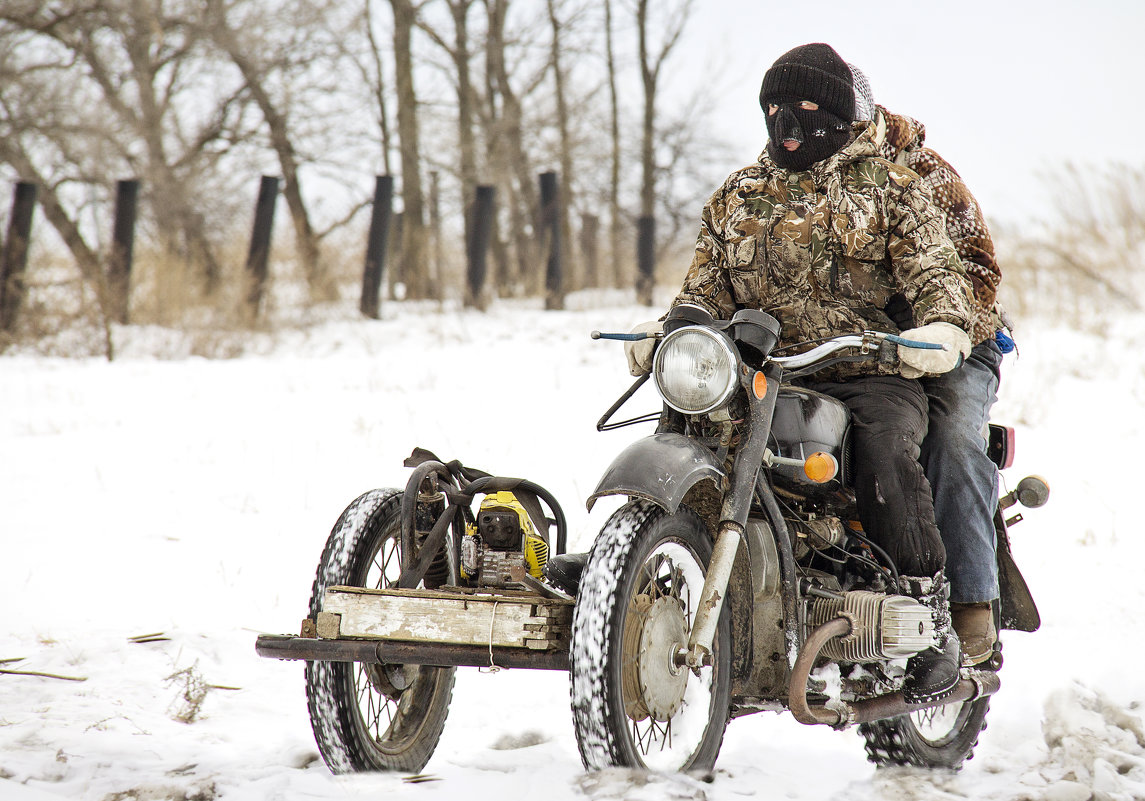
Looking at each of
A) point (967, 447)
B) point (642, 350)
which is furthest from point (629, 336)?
point (967, 447)

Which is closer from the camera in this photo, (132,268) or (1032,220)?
(132,268)

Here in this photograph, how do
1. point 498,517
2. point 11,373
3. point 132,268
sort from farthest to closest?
point 132,268, point 11,373, point 498,517

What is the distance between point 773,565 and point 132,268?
959 centimetres

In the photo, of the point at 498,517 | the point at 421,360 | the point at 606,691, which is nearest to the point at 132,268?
the point at 421,360

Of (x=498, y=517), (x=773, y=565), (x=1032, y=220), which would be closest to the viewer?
(x=773, y=565)

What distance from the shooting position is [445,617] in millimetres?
2457

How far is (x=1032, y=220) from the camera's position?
37.3 feet

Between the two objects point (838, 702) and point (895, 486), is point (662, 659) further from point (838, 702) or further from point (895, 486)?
point (895, 486)

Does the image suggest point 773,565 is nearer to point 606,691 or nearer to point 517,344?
point 606,691

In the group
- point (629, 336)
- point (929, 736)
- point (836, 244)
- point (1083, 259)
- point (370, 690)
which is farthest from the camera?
point (1083, 259)

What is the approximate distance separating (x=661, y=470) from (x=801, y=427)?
553 mm

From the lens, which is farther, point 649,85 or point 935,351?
point 649,85

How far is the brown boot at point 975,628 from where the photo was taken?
306 centimetres

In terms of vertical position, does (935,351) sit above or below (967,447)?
above
